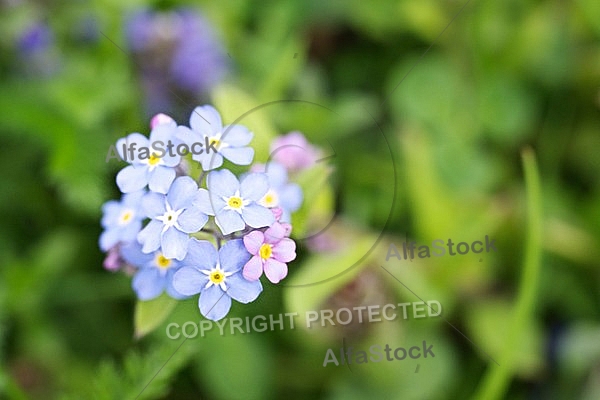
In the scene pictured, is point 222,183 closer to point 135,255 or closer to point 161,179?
point 161,179

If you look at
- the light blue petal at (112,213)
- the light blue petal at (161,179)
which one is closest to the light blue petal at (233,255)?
the light blue petal at (161,179)

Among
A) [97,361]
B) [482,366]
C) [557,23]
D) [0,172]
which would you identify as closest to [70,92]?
[0,172]

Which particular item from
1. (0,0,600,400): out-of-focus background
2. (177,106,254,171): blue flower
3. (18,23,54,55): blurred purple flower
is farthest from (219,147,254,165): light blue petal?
(18,23,54,55): blurred purple flower

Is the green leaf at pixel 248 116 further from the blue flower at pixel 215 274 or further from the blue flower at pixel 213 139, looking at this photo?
the blue flower at pixel 215 274

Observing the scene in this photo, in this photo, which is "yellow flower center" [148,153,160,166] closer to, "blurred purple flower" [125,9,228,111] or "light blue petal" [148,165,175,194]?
"light blue petal" [148,165,175,194]

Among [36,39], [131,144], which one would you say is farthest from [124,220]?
[36,39]

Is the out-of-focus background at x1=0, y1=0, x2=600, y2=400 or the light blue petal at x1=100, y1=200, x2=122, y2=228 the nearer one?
the light blue petal at x1=100, y1=200, x2=122, y2=228
